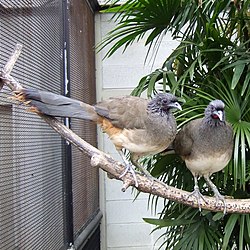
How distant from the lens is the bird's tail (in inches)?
56.5

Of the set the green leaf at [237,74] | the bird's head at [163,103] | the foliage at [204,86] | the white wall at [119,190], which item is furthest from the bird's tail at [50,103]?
the white wall at [119,190]

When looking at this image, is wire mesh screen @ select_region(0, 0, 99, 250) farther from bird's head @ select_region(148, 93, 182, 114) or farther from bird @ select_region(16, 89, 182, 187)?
bird's head @ select_region(148, 93, 182, 114)

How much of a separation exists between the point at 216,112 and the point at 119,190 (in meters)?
2.02

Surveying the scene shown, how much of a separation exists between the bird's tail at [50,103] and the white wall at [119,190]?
2.04m

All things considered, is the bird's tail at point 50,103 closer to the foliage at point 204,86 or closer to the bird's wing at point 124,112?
the bird's wing at point 124,112

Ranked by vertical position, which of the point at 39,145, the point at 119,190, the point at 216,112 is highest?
the point at 216,112

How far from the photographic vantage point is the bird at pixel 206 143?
1.70 m

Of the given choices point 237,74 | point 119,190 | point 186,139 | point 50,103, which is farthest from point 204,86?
point 119,190

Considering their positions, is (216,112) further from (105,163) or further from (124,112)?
(105,163)

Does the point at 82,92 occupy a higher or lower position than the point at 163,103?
higher

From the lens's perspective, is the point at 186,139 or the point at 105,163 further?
the point at 186,139

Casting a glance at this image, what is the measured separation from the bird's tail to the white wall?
204 cm

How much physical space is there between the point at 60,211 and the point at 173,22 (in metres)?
1.08

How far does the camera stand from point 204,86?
219 cm
